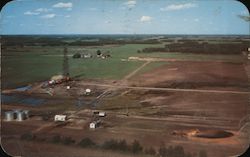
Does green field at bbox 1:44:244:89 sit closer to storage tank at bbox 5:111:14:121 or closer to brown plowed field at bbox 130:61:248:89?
brown plowed field at bbox 130:61:248:89

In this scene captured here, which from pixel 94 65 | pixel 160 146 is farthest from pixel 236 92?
pixel 94 65

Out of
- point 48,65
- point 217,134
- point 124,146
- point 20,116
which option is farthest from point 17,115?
point 217,134

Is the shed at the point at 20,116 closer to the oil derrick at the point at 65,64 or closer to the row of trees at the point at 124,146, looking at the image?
the row of trees at the point at 124,146

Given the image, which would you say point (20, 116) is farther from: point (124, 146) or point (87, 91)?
point (124, 146)

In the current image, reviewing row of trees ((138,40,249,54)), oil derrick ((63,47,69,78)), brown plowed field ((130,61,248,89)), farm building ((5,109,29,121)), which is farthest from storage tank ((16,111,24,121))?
row of trees ((138,40,249,54))

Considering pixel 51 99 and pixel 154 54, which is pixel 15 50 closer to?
pixel 51 99

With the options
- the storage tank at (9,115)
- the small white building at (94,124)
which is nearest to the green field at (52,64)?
the storage tank at (9,115)

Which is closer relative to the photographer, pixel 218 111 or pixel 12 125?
pixel 218 111
